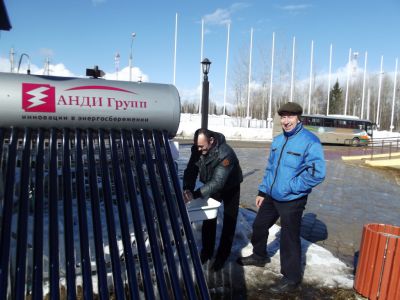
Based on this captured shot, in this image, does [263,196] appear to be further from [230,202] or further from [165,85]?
[165,85]

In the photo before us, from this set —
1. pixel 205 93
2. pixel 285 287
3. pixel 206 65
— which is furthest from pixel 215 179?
pixel 206 65

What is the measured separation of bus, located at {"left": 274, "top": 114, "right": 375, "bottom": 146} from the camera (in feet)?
98.8

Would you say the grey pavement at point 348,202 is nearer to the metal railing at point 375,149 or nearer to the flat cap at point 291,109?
the flat cap at point 291,109

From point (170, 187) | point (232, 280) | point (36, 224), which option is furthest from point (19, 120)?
point (232, 280)

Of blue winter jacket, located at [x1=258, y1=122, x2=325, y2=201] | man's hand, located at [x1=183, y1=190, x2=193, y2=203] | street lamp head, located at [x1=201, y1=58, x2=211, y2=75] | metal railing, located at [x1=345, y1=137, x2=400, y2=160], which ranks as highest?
street lamp head, located at [x1=201, y1=58, x2=211, y2=75]

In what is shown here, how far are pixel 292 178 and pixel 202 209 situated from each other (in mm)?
848

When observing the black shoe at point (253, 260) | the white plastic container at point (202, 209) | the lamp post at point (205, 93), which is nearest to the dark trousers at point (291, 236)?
the black shoe at point (253, 260)

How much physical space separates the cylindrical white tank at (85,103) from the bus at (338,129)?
27.8m

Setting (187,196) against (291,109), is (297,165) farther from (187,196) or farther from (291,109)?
(187,196)

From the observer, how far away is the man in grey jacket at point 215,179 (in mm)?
3533

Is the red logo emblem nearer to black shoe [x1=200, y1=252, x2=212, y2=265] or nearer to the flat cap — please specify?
the flat cap

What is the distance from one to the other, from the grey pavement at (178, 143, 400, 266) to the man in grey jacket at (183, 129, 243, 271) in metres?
1.71

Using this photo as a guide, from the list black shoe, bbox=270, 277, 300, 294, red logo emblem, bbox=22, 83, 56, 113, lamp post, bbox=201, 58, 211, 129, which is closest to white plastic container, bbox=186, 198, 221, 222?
black shoe, bbox=270, 277, 300, 294

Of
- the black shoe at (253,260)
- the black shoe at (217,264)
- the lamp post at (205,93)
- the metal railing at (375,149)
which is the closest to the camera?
the black shoe at (217,264)
